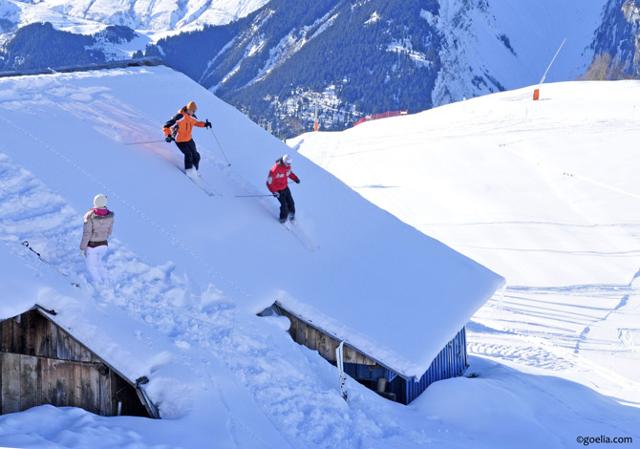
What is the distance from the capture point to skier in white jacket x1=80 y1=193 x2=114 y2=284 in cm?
1211

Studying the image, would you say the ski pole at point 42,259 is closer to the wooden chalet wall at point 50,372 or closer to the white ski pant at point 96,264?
→ the white ski pant at point 96,264

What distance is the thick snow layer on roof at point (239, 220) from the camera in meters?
14.3

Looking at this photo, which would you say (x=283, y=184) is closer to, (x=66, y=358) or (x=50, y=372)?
(x=66, y=358)

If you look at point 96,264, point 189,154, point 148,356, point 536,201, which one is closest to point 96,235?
point 96,264

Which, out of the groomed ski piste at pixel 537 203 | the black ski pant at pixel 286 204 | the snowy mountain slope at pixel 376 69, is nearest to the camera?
the black ski pant at pixel 286 204

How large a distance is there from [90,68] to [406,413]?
1098 cm

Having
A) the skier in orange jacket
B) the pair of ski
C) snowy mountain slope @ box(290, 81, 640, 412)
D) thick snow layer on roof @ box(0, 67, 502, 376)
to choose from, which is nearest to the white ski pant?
thick snow layer on roof @ box(0, 67, 502, 376)

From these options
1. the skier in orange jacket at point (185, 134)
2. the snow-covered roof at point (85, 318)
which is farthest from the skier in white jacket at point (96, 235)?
the skier in orange jacket at point (185, 134)

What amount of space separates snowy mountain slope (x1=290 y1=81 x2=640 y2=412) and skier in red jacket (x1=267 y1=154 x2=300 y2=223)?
7.81m

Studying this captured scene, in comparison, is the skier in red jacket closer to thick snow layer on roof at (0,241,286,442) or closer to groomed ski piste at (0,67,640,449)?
groomed ski piste at (0,67,640,449)

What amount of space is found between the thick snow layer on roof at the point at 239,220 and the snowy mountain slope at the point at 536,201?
5452 millimetres

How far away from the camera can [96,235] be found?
12172 millimetres

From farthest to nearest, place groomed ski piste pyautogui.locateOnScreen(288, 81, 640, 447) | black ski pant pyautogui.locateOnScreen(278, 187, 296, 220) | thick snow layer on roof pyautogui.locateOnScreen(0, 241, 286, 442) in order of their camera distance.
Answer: groomed ski piste pyautogui.locateOnScreen(288, 81, 640, 447), black ski pant pyautogui.locateOnScreen(278, 187, 296, 220), thick snow layer on roof pyautogui.locateOnScreen(0, 241, 286, 442)

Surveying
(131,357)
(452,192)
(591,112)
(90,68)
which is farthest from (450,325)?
(591,112)
